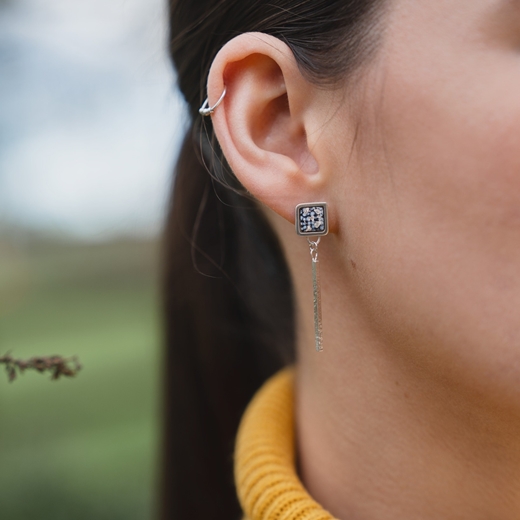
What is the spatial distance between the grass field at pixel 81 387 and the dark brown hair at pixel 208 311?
24 centimetres

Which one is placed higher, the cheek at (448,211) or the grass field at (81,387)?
the cheek at (448,211)

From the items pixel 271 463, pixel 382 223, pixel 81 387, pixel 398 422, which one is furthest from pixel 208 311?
pixel 81 387

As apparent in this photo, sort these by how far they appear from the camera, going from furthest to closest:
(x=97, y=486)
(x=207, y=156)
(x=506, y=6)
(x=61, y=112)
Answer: (x=97, y=486) < (x=61, y=112) < (x=207, y=156) < (x=506, y=6)

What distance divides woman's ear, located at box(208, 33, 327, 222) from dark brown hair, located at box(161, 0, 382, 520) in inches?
7.7

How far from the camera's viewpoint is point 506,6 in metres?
0.82

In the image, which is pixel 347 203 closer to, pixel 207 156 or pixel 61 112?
pixel 207 156

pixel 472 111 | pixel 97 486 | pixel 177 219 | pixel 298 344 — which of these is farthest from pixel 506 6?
pixel 97 486

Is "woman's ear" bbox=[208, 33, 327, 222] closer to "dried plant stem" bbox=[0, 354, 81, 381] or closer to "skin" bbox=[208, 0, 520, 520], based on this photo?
"skin" bbox=[208, 0, 520, 520]

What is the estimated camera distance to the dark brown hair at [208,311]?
1318 millimetres

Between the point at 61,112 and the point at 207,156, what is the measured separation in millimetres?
1336

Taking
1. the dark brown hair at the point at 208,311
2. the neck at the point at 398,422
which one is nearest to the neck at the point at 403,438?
the neck at the point at 398,422

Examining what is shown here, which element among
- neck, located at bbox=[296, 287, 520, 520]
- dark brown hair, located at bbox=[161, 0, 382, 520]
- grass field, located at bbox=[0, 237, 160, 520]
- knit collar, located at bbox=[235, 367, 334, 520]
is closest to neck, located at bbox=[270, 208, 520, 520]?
neck, located at bbox=[296, 287, 520, 520]

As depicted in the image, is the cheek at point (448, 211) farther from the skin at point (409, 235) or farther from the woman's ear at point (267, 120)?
the woman's ear at point (267, 120)

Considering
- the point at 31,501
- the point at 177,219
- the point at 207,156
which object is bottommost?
the point at 31,501
